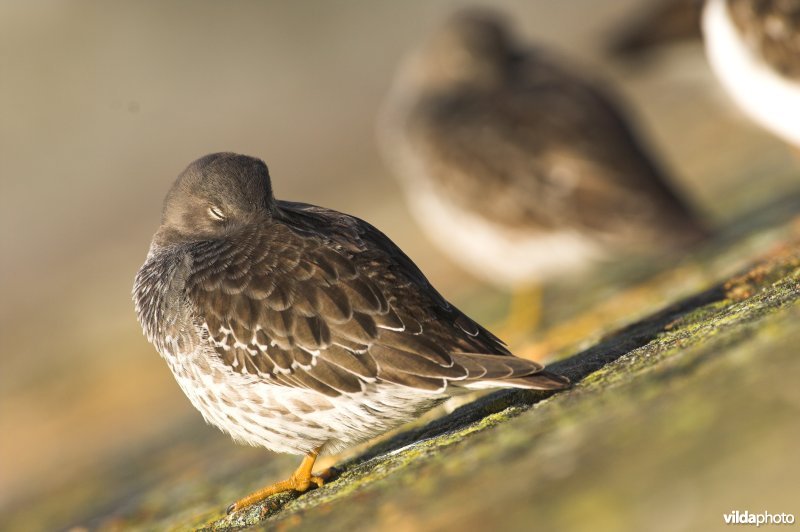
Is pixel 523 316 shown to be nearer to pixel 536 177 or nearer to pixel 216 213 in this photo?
pixel 536 177

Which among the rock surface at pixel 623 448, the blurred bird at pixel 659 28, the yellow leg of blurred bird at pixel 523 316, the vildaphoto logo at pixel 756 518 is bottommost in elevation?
the vildaphoto logo at pixel 756 518

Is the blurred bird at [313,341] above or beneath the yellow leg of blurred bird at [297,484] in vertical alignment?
above

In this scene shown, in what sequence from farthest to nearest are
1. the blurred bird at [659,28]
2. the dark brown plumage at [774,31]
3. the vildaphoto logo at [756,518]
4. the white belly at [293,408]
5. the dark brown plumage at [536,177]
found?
the blurred bird at [659,28] < the dark brown plumage at [536,177] < the dark brown plumage at [774,31] < the white belly at [293,408] < the vildaphoto logo at [756,518]

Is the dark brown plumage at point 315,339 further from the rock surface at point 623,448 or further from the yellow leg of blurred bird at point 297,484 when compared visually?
the rock surface at point 623,448

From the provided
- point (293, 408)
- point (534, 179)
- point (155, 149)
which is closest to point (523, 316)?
point (534, 179)

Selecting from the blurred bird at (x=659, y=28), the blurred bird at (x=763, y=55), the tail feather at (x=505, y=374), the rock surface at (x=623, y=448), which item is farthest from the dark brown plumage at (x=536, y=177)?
the tail feather at (x=505, y=374)
